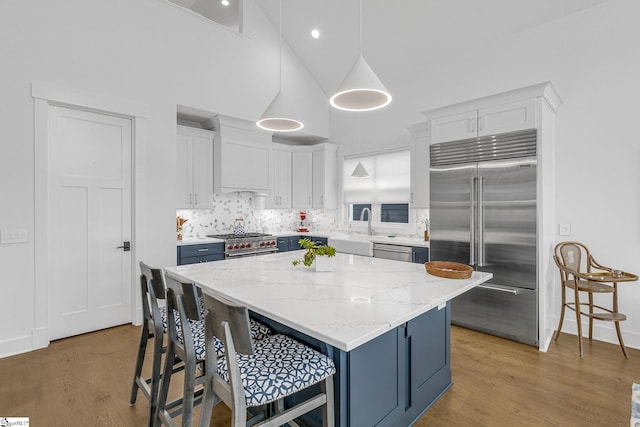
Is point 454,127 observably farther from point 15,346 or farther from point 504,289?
point 15,346

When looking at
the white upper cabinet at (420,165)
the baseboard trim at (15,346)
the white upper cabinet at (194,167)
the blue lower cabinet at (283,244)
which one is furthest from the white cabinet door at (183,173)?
the white upper cabinet at (420,165)

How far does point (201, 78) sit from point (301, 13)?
1838 mm

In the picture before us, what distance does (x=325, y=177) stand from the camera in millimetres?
5840

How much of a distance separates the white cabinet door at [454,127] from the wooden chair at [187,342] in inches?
117

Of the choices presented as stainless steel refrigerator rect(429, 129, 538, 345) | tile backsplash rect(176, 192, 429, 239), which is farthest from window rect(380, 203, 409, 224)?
stainless steel refrigerator rect(429, 129, 538, 345)

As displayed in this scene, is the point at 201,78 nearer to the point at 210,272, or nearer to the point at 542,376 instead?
the point at 210,272

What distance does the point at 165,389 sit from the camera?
195 cm

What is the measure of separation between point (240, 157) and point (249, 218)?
1.16m

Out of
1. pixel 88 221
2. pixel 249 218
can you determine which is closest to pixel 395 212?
pixel 249 218

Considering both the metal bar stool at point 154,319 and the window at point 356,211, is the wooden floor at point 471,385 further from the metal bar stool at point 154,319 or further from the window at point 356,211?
the window at point 356,211

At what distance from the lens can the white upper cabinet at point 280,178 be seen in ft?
18.7

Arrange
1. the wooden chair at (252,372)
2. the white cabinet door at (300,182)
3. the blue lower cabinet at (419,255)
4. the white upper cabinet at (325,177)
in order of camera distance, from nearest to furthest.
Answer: the wooden chair at (252,372), the blue lower cabinet at (419,255), the white upper cabinet at (325,177), the white cabinet door at (300,182)

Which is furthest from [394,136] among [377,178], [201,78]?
[201,78]

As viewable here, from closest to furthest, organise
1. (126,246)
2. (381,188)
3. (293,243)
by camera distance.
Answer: (126,246), (381,188), (293,243)
